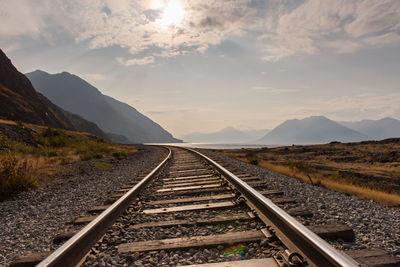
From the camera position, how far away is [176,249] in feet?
8.43

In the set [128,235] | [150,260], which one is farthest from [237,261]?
[128,235]

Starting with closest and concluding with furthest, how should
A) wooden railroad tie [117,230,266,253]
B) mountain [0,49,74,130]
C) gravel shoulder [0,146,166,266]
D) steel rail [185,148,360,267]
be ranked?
steel rail [185,148,360,267] → wooden railroad tie [117,230,266,253] → gravel shoulder [0,146,166,266] → mountain [0,49,74,130]

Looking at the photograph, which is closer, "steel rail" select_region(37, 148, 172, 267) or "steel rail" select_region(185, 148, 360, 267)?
"steel rail" select_region(185, 148, 360, 267)

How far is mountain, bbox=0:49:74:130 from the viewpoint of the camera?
45.8 metres

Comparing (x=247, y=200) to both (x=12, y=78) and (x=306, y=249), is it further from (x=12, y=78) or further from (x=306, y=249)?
(x=12, y=78)

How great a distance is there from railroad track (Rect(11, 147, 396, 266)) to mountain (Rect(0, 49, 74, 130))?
49.1 metres

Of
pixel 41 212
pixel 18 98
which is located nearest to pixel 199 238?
pixel 41 212

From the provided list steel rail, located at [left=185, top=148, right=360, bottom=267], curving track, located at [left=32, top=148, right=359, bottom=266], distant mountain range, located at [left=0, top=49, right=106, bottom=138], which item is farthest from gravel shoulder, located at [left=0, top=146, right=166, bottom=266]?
distant mountain range, located at [left=0, top=49, right=106, bottom=138]

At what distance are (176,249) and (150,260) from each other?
0.98 feet

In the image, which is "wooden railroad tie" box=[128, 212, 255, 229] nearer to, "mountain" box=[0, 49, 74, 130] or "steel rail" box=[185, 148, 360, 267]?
"steel rail" box=[185, 148, 360, 267]

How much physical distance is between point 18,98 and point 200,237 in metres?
63.4

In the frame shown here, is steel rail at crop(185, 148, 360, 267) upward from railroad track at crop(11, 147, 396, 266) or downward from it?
upward

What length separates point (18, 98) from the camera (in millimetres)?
52125

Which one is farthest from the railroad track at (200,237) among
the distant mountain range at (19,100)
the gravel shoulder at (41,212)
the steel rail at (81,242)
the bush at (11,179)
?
the distant mountain range at (19,100)
